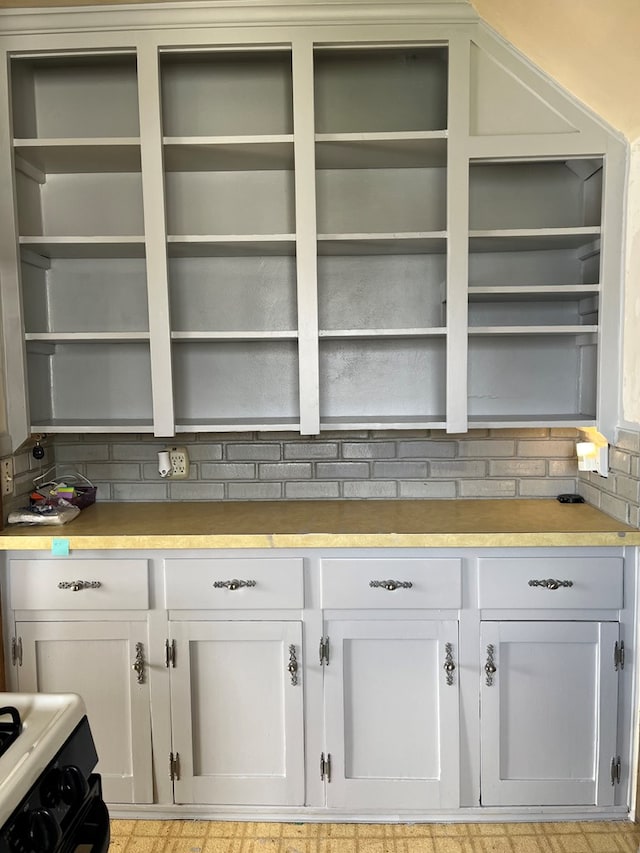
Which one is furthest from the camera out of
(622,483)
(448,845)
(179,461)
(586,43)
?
(179,461)

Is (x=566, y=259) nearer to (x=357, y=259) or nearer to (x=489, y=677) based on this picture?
(x=357, y=259)

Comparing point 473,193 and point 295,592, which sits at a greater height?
point 473,193

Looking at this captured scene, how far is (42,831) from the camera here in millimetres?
842

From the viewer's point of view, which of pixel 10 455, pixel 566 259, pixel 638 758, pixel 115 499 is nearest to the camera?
pixel 638 758

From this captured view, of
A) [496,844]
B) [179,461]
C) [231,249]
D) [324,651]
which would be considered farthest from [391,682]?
[231,249]

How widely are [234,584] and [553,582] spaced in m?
1.02

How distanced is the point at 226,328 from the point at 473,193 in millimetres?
1105

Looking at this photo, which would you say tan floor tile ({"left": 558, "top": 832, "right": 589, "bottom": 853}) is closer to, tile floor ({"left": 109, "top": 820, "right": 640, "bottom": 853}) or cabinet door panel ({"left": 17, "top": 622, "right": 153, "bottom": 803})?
tile floor ({"left": 109, "top": 820, "right": 640, "bottom": 853})

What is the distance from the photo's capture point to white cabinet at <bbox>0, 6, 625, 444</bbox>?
2016mm

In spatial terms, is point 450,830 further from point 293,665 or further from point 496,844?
point 293,665

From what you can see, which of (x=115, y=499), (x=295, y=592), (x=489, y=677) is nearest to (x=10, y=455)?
(x=115, y=499)

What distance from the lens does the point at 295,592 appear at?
192cm

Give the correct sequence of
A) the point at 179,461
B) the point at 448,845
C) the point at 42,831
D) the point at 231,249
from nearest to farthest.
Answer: the point at 42,831 < the point at 448,845 < the point at 231,249 < the point at 179,461

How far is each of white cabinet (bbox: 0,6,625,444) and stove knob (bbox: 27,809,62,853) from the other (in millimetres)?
1414
